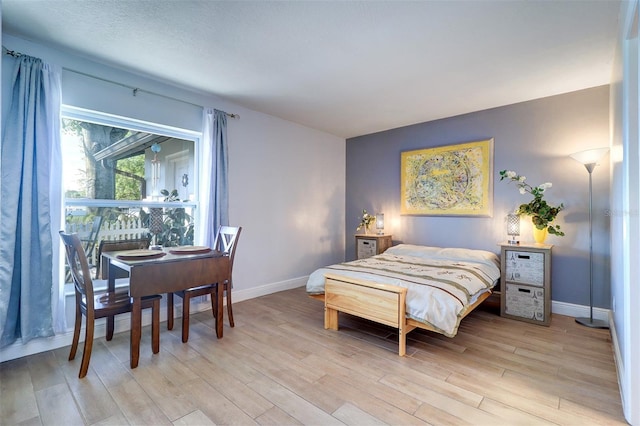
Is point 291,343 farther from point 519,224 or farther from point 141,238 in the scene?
point 519,224

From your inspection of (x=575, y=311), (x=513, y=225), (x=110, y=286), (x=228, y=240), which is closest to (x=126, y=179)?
(x=110, y=286)

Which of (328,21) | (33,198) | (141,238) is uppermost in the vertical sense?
(328,21)

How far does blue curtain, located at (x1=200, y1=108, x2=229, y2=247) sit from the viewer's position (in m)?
3.25

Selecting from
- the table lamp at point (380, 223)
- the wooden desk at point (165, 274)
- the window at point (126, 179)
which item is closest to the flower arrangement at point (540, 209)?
the table lamp at point (380, 223)

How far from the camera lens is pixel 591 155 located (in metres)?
2.75

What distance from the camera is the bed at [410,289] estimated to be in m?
2.23

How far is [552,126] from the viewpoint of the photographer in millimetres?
3234

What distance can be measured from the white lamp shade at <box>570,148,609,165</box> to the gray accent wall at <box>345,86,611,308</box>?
31 centimetres

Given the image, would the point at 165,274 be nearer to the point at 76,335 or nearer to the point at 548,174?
the point at 76,335

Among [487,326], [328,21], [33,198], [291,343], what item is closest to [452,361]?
[487,326]

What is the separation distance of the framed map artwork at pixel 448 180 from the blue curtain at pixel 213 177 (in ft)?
8.17

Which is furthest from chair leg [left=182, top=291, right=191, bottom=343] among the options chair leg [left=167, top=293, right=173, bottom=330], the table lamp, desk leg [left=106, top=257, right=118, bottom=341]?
the table lamp

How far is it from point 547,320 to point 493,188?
59.6 inches

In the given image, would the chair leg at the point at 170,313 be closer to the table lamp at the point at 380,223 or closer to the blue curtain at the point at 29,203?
the blue curtain at the point at 29,203
